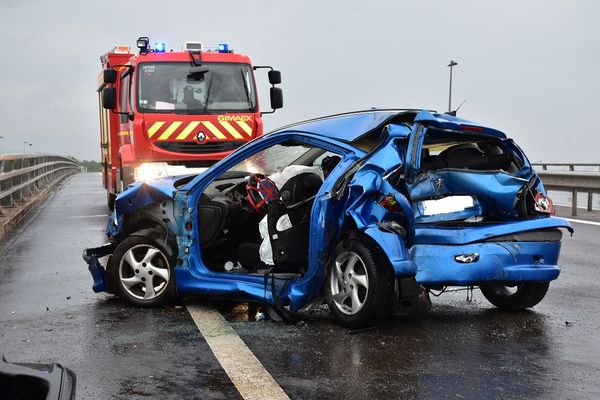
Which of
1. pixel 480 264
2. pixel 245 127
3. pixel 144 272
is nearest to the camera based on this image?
pixel 480 264

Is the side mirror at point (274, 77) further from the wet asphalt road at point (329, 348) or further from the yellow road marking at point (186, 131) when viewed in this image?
the wet asphalt road at point (329, 348)

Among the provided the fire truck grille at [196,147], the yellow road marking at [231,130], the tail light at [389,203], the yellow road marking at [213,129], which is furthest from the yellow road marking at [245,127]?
the tail light at [389,203]

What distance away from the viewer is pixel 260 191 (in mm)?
6949

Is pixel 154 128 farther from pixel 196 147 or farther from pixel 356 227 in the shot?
pixel 356 227

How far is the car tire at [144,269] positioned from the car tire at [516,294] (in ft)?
8.03

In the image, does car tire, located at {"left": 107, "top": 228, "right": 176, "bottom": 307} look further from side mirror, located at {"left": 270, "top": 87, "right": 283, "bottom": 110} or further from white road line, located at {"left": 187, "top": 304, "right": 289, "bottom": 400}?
side mirror, located at {"left": 270, "top": 87, "right": 283, "bottom": 110}

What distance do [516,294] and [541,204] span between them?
83 cm

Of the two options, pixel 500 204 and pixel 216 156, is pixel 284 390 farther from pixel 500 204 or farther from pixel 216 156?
pixel 216 156

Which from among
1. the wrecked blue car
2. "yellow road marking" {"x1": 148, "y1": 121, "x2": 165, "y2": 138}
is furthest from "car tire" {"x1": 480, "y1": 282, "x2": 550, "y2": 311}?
"yellow road marking" {"x1": 148, "y1": 121, "x2": 165, "y2": 138}

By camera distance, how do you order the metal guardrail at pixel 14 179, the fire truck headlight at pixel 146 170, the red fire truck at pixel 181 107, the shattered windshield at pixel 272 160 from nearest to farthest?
Result: the shattered windshield at pixel 272 160
the fire truck headlight at pixel 146 170
the red fire truck at pixel 181 107
the metal guardrail at pixel 14 179

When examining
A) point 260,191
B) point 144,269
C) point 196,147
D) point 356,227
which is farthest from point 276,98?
point 356,227

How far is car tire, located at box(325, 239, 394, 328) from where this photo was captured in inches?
226

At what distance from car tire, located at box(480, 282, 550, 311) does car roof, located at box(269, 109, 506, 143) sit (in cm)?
116

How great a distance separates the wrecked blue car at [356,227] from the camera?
5867 millimetres
